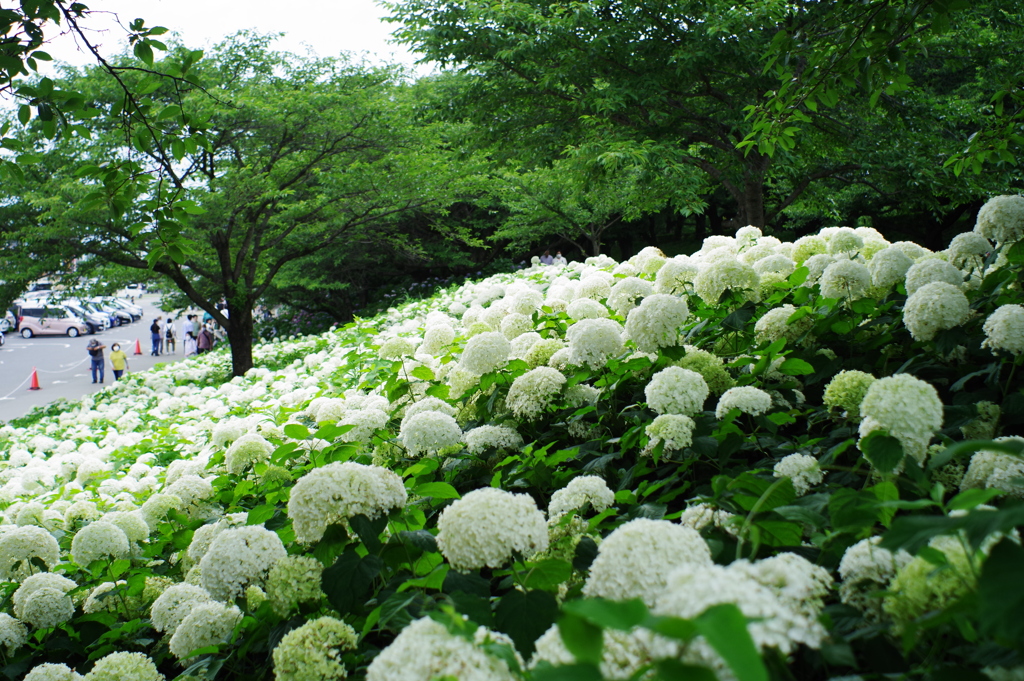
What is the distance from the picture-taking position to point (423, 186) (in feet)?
42.6

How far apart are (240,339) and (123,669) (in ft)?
37.3

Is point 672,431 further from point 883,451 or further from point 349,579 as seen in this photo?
point 349,579

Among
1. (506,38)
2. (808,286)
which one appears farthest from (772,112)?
(506,38)

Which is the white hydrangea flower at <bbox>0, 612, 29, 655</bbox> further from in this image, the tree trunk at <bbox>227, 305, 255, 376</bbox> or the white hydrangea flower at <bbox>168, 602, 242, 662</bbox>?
the tree trunk at <bbox>227, 305, 255, 376</bbox>

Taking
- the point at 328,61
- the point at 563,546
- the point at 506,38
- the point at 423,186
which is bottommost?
the point at 563,546

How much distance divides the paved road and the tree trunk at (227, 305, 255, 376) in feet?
14.1

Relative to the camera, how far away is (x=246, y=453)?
2.99 metres

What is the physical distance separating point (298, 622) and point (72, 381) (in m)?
20.7

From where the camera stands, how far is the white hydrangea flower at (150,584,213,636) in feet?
7.11

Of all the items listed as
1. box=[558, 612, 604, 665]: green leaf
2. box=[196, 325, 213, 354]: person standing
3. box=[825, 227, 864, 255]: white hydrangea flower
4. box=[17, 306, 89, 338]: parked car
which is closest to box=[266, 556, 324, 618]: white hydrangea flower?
box=[558, 612, 604, 665]: green leaf

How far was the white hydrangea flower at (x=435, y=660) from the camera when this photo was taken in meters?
1.00

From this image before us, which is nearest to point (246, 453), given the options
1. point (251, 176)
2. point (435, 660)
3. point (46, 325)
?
point (435, 660)

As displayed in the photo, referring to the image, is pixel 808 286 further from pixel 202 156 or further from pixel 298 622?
pixel 202 156

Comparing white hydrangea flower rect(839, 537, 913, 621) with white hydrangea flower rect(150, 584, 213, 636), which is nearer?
white hydrangea flower rect(839, 537, 913, 621)
